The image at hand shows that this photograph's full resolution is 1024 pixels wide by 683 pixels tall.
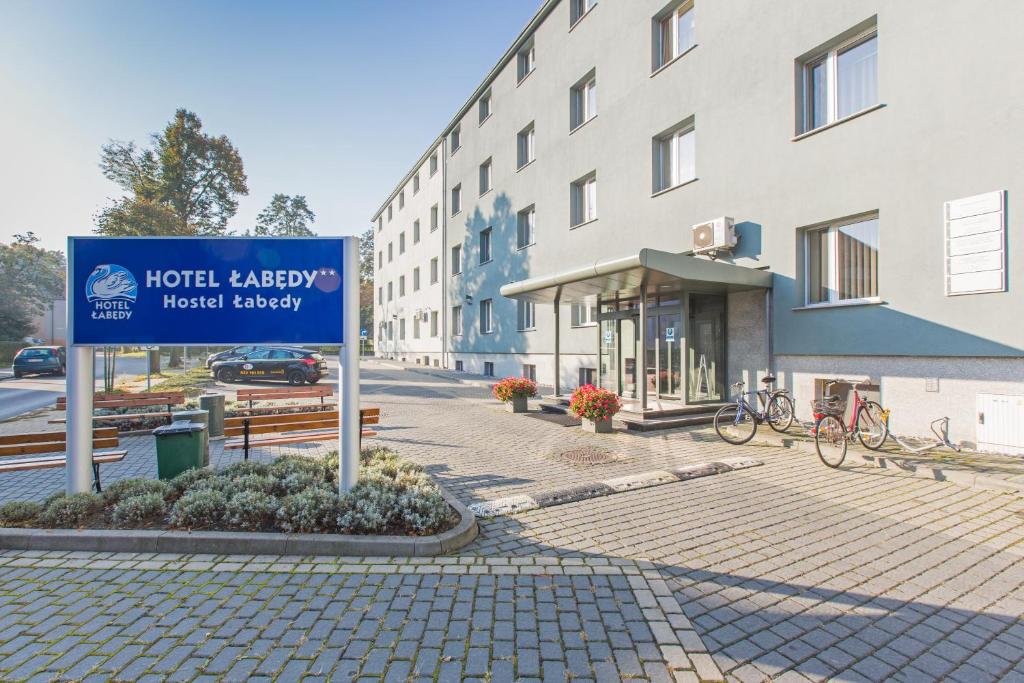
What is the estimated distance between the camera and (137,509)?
452 centimetres

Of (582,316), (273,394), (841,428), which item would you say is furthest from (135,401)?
(841,428)

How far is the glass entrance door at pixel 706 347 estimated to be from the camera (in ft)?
35.6

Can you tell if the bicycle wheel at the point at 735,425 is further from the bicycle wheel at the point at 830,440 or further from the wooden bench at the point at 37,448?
the wooden bench at the point at 37,448

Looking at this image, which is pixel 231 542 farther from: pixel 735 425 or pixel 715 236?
pixel 715 236

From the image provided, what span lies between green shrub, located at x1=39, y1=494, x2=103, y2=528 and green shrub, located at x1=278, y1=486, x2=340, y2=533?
1851mm

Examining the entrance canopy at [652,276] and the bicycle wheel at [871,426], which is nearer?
the bicycle wheel at [871,426]

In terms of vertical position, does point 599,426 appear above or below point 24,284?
below

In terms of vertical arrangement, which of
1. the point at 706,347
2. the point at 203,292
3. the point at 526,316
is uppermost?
the point at 526,316

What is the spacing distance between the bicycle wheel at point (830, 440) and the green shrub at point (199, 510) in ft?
23.3

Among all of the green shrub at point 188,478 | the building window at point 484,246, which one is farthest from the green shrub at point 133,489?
the building window at point 484,246

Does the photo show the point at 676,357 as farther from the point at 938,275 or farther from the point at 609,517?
the point at 609,517

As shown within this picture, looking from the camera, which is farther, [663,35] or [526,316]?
[526,316]

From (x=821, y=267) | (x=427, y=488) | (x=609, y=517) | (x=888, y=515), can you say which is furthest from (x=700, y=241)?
(x=427, y=488)

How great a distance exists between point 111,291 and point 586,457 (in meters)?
6.08
